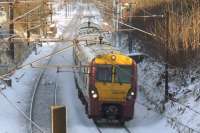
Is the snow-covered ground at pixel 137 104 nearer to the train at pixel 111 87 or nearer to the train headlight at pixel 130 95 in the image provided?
the train at pixel 111 87

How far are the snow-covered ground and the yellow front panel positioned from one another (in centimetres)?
116

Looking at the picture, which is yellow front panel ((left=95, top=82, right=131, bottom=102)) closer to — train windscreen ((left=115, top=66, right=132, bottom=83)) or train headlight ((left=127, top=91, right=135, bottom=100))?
train headlight ((left=127, top=91, right=135, bottom=100))

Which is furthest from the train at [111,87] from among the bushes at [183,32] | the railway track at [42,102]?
the bushes at [183,32]

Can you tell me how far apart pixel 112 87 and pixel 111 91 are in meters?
0.16

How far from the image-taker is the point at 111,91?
22125mm

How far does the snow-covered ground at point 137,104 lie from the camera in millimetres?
21859

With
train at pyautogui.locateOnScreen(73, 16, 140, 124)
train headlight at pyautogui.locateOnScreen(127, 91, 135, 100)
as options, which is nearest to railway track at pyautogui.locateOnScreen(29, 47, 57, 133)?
train at pyautogui.locateOnScreen(73, 16, 140, 124)

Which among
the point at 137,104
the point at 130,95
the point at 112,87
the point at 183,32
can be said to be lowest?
the point at 137,104

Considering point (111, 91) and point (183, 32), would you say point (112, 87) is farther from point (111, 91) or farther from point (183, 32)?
point (183, 32)

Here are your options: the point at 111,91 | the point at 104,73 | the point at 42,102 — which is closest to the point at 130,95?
the point at 111,91

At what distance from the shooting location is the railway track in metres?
22.4

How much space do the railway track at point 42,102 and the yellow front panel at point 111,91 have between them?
2.39m

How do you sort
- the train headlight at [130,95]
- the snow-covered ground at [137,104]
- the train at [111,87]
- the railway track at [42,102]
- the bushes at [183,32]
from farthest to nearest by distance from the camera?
the bushes at [183,32], the railway track at [42,102], the train headlight at [130,95], the train at [111,87], the snow-covered ground at [137,104]

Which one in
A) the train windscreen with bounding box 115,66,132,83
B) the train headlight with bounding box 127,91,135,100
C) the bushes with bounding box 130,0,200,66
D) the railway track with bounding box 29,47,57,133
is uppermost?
the bushes with bounding box 130,0,200,66
